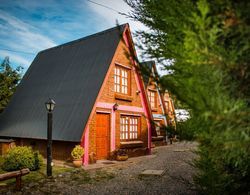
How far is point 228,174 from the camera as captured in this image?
375 cm

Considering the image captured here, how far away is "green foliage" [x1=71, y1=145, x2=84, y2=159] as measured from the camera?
10.7 m

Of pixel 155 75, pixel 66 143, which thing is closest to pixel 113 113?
pixel 66 143

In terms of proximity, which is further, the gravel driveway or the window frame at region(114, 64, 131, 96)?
the window frame at region(114, 64, 131, 96)

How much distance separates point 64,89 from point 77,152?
185 inches

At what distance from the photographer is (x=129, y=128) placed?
49.0 feet

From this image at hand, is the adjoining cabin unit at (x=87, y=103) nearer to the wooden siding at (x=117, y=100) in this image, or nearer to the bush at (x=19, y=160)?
the wooden siding at (x=117, y=100)

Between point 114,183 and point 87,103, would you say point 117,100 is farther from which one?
point 114,183

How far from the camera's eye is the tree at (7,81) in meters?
18.8

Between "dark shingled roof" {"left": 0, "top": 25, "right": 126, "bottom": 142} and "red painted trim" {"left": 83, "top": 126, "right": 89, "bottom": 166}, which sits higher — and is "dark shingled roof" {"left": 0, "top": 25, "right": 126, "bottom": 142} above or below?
above

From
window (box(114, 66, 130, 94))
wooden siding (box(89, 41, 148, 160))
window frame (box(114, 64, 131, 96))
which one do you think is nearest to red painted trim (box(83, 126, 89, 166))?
wooden siding (box(89, 41, 148, 160))

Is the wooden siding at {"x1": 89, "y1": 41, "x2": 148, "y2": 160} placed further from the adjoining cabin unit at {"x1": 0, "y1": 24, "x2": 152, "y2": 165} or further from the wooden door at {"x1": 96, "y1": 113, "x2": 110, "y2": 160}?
the wooden door at {"x1": 96, "y1": 113, "x2": 110, "y2": 160}

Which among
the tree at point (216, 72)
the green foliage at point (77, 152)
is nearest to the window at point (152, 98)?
the green foliage at point (77, 152)

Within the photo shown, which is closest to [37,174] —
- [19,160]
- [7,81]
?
[19,160]

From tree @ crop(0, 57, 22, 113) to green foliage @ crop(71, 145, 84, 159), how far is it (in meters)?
10.6
